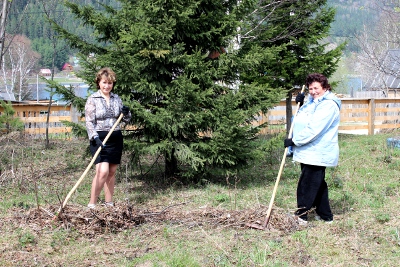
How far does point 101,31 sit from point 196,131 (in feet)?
7.45

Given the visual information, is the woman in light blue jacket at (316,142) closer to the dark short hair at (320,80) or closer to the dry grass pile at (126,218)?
the dark short hair at (320,80)

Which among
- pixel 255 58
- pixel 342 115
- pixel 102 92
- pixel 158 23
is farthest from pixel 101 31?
pixel 342 115

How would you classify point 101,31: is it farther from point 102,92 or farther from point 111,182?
point 111,182

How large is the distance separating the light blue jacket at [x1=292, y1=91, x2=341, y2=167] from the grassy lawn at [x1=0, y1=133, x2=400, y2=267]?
742 millimetres

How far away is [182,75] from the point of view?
7199 millimetres

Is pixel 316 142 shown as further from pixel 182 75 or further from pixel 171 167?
pixel 171 167

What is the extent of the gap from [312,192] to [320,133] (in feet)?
2.34

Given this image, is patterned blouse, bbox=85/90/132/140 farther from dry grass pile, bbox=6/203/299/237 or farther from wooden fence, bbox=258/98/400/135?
wooden fence, bbox=258/98/400/135

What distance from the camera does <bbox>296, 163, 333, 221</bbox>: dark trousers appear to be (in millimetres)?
5445

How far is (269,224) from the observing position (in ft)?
17.2

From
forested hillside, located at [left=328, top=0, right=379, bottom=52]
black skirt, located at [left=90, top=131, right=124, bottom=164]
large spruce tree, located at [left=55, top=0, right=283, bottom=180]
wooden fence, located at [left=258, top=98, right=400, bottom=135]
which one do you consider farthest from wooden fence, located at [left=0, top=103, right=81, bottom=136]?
black skirt, located at [left=90, top=131, right=124, bottom=164]

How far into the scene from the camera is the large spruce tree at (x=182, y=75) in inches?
274

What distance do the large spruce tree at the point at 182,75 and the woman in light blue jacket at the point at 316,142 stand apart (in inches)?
62.8

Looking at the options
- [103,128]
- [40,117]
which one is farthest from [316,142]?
[40,117]
